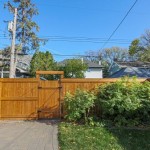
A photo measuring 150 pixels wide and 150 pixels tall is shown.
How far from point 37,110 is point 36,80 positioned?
4.12 ft

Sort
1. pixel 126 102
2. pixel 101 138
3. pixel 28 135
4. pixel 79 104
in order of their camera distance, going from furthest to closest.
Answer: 1. pixel 79 104
2. pixel 126 102
3. pixel 28 135
4. pixel 101 138

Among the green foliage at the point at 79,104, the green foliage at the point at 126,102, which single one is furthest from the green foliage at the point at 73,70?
the green foliage at the point at 126,102

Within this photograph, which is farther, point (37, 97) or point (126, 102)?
point (37, 97)

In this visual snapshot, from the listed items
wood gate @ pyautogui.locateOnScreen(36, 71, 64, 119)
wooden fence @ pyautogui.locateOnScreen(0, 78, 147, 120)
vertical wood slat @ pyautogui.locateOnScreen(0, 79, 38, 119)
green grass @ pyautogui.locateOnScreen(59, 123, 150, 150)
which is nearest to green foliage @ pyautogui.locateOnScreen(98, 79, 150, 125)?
green grass @ pyautogui.locateOnScreen(59, 123, 150, 150)

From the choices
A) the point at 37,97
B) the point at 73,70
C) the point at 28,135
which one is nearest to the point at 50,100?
the point at 37,97

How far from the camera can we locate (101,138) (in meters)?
8.44

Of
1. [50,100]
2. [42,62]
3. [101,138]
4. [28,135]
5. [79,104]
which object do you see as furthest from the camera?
[42,62]

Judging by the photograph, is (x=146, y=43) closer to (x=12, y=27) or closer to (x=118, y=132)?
(x=12, y=27)

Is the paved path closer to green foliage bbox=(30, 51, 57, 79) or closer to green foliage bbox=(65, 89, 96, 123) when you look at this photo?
green foliage bbox=(65, 89, 96, 123)

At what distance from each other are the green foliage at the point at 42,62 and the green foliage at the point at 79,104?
728 inches

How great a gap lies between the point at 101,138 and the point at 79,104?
2.52m

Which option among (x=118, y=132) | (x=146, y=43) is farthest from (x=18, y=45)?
(x=118, y=132)

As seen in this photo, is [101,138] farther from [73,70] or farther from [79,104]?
[73,70]

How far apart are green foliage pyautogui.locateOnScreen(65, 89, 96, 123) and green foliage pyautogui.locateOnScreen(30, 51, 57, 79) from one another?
728 inches
